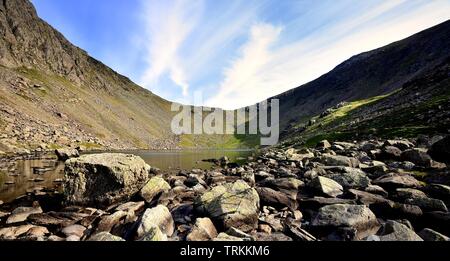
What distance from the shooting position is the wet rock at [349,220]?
11.9 meters

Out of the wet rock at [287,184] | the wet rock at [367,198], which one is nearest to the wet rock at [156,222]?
the wet rock at [287,184]

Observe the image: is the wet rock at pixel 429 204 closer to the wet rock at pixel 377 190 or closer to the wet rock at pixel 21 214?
the wet rock at pixel 377 190

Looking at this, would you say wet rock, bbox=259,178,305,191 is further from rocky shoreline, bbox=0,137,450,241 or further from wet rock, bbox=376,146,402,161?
wet rock, bbox=376,146,402,161

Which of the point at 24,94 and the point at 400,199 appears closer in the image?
the point at 400,199

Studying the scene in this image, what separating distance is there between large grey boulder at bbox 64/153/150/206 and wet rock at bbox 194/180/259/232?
761 centimetres

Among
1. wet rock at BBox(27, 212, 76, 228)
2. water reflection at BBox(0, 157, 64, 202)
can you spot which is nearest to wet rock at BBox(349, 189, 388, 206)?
wet rock at BBox(27, 212, 76, 228)

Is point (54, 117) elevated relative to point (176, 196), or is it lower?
elevated

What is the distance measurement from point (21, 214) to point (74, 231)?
534 cm

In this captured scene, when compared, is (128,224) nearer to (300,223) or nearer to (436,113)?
(300,223)

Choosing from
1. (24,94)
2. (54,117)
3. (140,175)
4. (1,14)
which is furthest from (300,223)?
(1,14)

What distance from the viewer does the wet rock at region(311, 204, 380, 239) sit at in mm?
11875

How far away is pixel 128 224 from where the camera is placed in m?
14.0

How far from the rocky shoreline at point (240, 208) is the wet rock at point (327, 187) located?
6 cm

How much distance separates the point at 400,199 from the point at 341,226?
18.5ft
